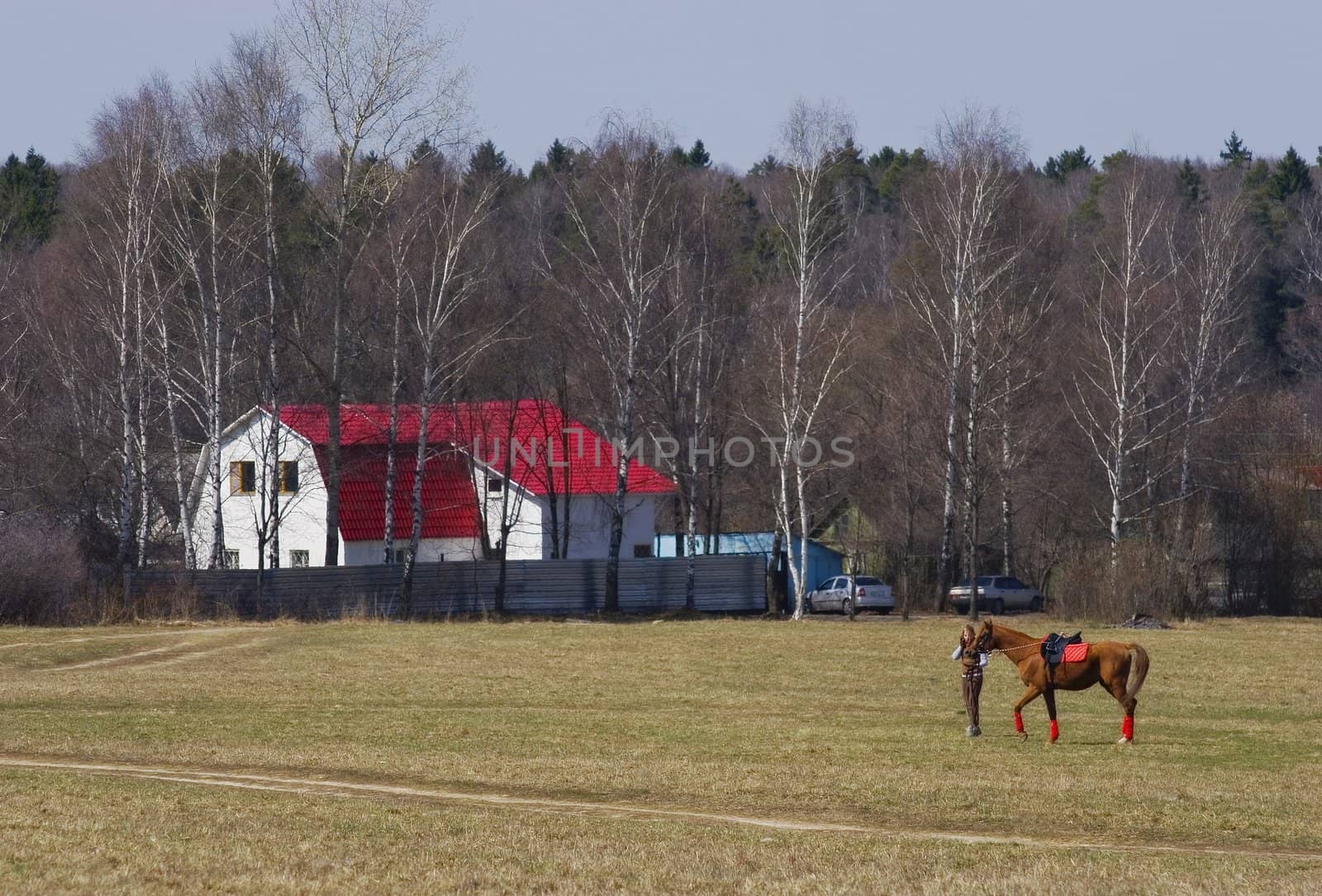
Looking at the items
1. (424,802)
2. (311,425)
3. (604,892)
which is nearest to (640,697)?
(424,802)

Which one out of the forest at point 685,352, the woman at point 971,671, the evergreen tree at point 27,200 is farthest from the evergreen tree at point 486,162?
the woman at point 971,671

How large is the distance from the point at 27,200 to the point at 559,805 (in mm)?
65754

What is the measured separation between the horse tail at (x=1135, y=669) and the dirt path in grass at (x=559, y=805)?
17.3ft

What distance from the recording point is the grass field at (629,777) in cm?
980

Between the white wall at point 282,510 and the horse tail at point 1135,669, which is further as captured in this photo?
the white wall at point 282,510

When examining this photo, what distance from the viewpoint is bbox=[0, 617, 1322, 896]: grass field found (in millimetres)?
9797

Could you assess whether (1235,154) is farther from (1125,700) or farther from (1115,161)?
(1125,700)

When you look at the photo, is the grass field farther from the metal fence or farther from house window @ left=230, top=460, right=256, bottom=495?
house window @ left=230, top=460, right=256, bottom=495

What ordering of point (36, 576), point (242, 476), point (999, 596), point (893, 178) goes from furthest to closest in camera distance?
1. point (893, 178)
2. point (999, 596)
3. point (242, 476)
4. point (36, 576)

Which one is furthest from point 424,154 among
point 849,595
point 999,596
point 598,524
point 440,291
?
point 999,596

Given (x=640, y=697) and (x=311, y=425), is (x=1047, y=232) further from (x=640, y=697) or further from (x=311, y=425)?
(x=640, y=697)

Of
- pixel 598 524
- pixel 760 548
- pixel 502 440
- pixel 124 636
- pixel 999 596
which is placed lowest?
pixel 124 636

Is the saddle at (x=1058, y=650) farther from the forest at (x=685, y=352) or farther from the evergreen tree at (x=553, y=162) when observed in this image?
the evergreen tree at (x=553, y=162)

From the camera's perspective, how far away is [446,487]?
Answer: 51.3 m
